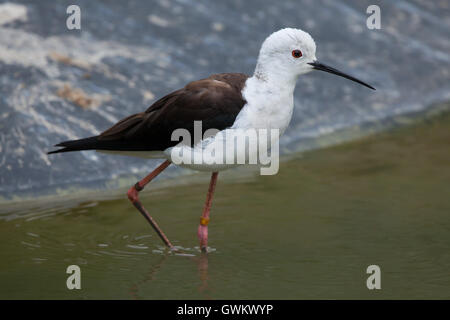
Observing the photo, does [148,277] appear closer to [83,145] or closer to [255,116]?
[83,145]

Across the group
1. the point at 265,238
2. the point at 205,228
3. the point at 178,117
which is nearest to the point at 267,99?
the point at 178,117

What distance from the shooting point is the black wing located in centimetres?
519

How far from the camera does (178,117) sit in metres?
5.32

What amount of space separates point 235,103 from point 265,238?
1219mm

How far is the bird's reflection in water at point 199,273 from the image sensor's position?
4917 millimetres

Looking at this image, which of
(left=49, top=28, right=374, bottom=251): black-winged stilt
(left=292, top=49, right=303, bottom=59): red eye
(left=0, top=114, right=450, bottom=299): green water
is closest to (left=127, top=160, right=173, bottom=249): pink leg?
(left=0, top=114, right=450, bottom=299): green water

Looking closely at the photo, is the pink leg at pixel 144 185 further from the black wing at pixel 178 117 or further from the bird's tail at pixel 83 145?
the bird's tail at pixel 83 145

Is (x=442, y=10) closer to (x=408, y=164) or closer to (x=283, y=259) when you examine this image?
(x=408, y=164)

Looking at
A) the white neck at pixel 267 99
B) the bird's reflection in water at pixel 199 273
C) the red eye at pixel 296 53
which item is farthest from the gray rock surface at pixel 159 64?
the red eye at pixel 296 53

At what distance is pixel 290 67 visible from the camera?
209 inches

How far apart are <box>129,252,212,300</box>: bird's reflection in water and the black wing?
78 centimetres

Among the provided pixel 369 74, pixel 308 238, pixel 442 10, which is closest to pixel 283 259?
pixel 308 238

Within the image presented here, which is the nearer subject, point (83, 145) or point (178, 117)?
point (178, 117)

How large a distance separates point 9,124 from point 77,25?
1856mm
